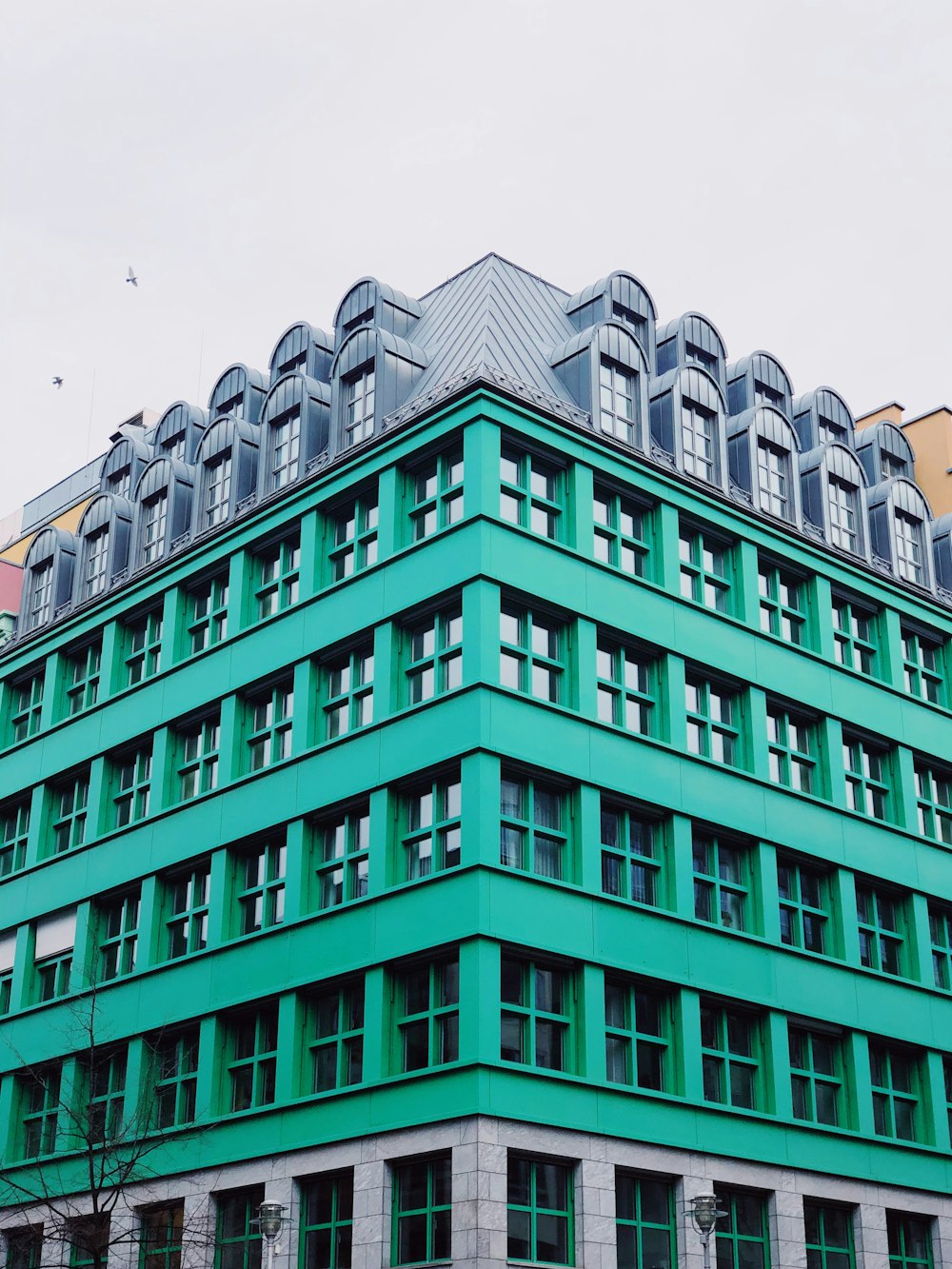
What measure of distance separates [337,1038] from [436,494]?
12.9m

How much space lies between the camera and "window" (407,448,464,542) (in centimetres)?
4209

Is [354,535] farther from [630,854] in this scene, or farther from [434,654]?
[630,854]

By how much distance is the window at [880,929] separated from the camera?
152 ft

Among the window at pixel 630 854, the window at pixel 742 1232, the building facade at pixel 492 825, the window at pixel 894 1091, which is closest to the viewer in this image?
the building facade at pixel 492 825

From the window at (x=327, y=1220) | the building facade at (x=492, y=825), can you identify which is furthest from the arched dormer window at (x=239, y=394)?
the window at (x=327, y=1220)

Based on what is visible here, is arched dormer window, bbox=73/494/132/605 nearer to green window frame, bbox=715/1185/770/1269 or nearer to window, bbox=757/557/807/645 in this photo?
window, bbox=757/557/807/645

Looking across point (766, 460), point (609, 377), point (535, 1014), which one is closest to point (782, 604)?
point (766, 460)

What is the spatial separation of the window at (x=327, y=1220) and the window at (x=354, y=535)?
47.7ft

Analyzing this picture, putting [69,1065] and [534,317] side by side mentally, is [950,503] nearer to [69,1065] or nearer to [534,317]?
[534,317]

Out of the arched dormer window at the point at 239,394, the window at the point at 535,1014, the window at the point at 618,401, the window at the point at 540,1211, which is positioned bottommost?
the window at the point at 540,1211

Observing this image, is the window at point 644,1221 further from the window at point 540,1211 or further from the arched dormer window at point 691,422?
the arched dormer window at point 691,422

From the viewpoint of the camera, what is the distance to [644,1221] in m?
37.4

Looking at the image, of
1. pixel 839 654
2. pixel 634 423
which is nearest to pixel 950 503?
pixel 839 654

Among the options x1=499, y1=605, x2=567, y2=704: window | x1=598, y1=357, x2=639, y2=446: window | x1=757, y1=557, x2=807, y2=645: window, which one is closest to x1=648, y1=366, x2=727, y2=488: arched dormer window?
x1=598, y1=357, x2=639, y2=446: window
